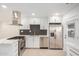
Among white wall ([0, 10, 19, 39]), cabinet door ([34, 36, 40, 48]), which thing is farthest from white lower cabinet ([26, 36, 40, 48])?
white wall ([0, 10, 19, 39])

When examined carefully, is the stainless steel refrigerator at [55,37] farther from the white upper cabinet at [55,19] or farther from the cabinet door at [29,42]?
the cabinet door at [29,42]

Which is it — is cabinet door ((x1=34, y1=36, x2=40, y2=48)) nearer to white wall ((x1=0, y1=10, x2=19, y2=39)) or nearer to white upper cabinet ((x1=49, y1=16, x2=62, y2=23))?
white upper cabinet ((x1=49, y1=16, x2=62, y2=23))

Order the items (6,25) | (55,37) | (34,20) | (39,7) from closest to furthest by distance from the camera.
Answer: (39,7)
(6,25)
(34,20)
(55,37)

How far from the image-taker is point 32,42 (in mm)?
5340

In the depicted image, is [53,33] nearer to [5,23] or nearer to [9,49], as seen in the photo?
[5,23]

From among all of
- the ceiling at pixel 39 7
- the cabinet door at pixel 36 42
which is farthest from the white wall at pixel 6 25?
the cabinet door at pixel 36 42

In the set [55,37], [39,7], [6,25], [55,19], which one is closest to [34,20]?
[55,19]

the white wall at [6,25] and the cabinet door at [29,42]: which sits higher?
the white wall at [6,25]

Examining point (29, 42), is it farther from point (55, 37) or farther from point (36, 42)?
point (55, 37)

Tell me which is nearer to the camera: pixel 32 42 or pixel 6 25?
pixel 6 25

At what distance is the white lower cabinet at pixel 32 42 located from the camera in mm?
5246

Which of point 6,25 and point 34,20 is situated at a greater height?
point 34,20

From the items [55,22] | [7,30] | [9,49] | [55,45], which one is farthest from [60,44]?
[9,49]

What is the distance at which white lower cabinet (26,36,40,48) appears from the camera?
17.2ft
